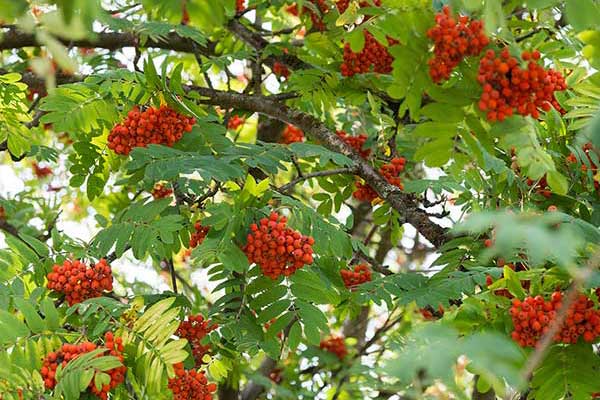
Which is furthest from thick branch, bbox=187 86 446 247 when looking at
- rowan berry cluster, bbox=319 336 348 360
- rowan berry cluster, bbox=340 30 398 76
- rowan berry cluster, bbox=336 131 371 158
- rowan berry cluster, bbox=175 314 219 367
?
rowan berry cluster, bbox=319 336 348 360

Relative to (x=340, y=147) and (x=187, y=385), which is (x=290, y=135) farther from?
(x=187, y=385)

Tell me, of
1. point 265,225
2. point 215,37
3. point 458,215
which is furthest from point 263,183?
point 215,37

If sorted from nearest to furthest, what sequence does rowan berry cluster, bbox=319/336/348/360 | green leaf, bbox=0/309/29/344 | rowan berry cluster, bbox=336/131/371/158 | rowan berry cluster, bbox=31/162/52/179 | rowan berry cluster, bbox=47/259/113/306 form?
green leaf, bbox=0/309/29/344 → rowan berry cluster, bbox=47/259/113/306 → rowan berry cluster, bbox=336/131/371/158 → rowan berry cluster, bbox=319/336/348/360 → rowan berry cluster, bbox=31/162/52/179

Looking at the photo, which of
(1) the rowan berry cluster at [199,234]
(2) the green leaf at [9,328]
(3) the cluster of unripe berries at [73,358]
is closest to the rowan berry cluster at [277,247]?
(1) the rowan berry cluster at [199,234]

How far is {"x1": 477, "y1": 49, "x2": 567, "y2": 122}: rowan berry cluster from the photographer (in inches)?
92.7

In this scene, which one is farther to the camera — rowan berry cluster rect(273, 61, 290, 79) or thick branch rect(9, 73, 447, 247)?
rowan berry cluster rect(273, 61, 290, 79)

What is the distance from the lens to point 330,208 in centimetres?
451

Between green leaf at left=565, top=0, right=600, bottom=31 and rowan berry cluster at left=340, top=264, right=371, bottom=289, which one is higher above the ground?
green leaf at left=565, top=0, right=600, bottom=31

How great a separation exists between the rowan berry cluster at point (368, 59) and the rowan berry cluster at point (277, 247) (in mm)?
1219

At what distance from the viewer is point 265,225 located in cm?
300

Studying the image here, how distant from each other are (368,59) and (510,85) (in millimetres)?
1643

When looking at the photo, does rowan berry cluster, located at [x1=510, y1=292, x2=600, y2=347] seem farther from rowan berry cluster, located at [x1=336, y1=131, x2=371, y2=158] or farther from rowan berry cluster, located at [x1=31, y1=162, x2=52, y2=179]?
rowan berry cluster, located at [x1=31, y1=162, x2=52, y2=179]

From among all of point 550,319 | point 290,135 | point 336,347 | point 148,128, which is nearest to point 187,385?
point 148,128

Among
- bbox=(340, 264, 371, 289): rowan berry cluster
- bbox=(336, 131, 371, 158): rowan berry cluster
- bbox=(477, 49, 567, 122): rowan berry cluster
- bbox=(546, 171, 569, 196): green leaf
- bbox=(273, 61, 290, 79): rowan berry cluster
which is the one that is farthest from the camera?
bbox=(273, 61, 290, 79): rowan berry cluster
